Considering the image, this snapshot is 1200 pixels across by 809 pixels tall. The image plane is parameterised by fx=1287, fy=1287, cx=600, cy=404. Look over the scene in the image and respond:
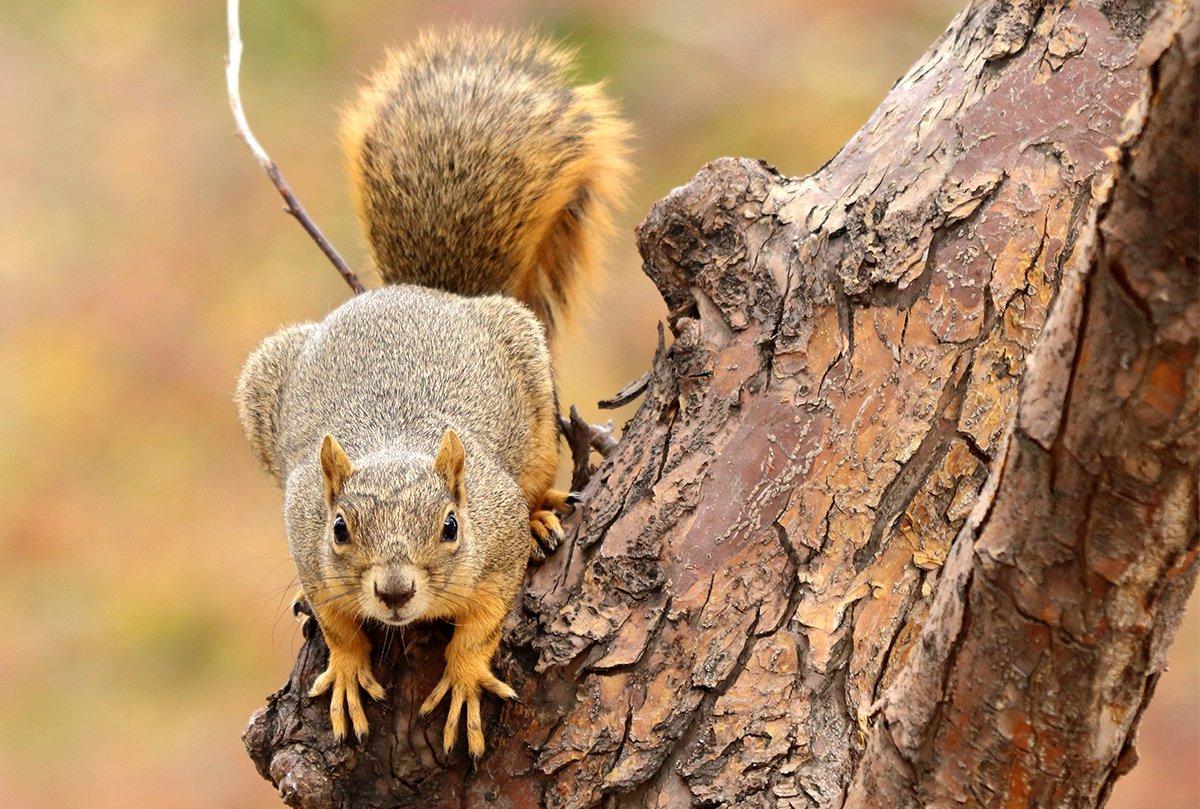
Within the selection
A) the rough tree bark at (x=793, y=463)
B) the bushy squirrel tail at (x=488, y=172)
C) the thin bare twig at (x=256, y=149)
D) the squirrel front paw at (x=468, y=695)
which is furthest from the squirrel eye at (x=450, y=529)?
the bushy squirrel tail at (x=488, y=172)

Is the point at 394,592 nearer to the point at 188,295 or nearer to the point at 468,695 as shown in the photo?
the point at 468,695

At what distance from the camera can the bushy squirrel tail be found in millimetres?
3283

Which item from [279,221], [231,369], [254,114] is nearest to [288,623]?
[231,369]

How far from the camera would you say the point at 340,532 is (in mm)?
2457

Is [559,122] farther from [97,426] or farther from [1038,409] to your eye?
[97,426]

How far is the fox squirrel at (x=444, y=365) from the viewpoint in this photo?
240 cm

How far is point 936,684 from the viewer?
1.51 metres

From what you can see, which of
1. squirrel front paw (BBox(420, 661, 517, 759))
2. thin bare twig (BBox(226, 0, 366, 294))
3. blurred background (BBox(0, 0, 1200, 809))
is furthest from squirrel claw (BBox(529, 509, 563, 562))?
blurred background (BBox(0, 0, 1200, 809))

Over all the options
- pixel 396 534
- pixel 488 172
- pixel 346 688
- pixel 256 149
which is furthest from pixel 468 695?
pixel 488 172

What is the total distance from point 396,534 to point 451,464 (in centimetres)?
22

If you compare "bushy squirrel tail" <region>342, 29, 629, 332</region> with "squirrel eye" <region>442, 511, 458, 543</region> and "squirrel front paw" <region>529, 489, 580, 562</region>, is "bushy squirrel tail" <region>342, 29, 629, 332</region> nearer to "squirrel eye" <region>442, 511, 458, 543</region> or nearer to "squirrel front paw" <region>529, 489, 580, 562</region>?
"squirrel front paw" <region>529, 489, 580, 562</region>

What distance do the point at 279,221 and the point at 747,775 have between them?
15.9ft

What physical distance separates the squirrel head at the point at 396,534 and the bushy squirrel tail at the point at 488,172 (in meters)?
0.90

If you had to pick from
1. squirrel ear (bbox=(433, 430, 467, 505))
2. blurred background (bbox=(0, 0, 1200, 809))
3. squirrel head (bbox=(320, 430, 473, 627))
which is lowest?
squirrel head (bbox=(320, 430, 473, 627))
